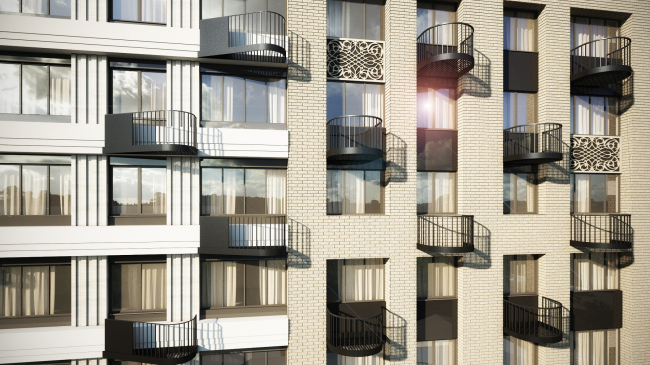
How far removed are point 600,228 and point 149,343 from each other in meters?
16.3

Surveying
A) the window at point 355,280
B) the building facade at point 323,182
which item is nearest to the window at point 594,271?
the building facade at point 323,182

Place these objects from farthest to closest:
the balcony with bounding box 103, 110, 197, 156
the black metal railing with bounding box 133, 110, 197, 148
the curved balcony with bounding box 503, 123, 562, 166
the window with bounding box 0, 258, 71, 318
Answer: the curved balcony with bounding box 503, 123, 562, 166, the window with bounding box 0, 258, 71, 318, the black metal railing with bounding box 133, 110, 197, 148, the balcony with bounding box 103, 110, 197, 156

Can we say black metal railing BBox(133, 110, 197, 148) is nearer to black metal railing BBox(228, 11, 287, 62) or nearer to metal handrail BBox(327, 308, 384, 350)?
black metal railing BBox(228, 11, 287, 62)

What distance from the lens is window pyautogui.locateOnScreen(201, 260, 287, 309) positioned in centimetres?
991

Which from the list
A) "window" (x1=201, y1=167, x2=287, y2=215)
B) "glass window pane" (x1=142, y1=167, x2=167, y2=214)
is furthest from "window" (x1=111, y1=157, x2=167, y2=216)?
"window" (x1=201, y1=167, x2=287, y2=215)

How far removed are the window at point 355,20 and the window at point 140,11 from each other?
5.64 m

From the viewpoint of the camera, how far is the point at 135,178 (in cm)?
967

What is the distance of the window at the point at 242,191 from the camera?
9.90 meters

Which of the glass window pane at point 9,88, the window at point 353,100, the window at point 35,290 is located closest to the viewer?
the window at point 35,290

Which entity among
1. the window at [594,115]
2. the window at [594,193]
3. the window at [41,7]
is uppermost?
the window at [41,7]

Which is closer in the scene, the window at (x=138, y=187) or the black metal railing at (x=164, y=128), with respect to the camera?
the black metal railing at (x=164, y=128)

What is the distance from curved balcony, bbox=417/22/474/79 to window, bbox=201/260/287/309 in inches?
338

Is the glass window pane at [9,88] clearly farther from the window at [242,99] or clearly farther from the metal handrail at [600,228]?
the metal handrail at [600,228]

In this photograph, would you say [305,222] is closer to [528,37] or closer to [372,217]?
[372,217]
